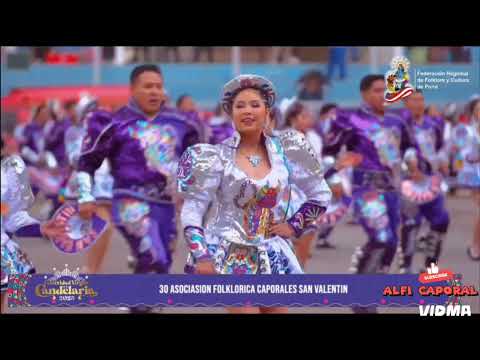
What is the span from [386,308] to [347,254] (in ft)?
15.2

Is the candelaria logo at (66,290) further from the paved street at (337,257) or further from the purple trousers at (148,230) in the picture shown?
the purple trousers at (148,230)

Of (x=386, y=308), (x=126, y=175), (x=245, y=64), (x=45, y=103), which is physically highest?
(x=45, y=103)

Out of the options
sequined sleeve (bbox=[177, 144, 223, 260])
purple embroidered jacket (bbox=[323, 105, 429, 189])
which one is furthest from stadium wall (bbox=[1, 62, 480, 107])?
sequined sleeve (bbox=[177, 144, 223, 260])

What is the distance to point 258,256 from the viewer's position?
28.0 feet

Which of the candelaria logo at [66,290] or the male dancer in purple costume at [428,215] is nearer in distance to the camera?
the candelaria logo at [66,290]

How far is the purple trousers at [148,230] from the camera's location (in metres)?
9.91

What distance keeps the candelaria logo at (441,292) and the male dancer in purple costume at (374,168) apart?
1.38 m

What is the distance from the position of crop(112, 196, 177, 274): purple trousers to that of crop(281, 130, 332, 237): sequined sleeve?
1.63 metres

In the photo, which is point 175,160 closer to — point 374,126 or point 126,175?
point 126,175

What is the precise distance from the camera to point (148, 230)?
32.7ft

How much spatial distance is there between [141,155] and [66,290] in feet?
4.65

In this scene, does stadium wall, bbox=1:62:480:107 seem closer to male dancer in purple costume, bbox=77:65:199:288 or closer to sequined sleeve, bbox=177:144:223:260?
male dancer in purple costume, bbox=77:65:199:288

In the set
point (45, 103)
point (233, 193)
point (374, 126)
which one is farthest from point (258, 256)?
point (45, 103)

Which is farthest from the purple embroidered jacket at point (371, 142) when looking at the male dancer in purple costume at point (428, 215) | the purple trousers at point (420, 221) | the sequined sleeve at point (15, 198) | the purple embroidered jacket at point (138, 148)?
the sequined sleeve at point (15, 198)
